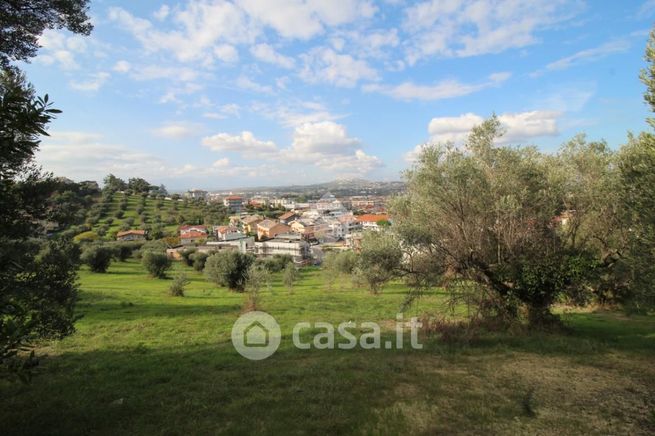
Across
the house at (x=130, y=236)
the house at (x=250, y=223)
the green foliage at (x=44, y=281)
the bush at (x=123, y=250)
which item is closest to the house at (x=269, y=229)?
the house at (x=250, y=223)

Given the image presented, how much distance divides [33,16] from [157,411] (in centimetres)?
849

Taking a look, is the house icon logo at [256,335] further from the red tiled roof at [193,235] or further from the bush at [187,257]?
the red tiled roof at [193,235]

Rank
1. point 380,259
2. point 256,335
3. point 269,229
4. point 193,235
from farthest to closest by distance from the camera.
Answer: point 269,229
point 193,235
point 256,335
point 380,259

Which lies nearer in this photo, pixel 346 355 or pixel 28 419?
pixel 28 419

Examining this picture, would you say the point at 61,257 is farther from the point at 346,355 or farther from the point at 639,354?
the point at 639,354

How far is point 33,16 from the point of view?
266 inches

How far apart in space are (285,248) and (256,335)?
79.0 metres

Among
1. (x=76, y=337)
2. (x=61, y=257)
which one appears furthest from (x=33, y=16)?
(x=76, y=337)

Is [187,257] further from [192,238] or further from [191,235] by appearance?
[191,235]

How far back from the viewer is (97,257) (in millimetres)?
45812

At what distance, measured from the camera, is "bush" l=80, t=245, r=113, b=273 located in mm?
45000

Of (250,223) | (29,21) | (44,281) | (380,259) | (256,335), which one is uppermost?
(29,21)

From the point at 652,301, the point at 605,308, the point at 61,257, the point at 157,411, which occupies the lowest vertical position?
the point at 605,308

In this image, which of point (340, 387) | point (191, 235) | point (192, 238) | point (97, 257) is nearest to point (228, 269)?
point (97, 257)
